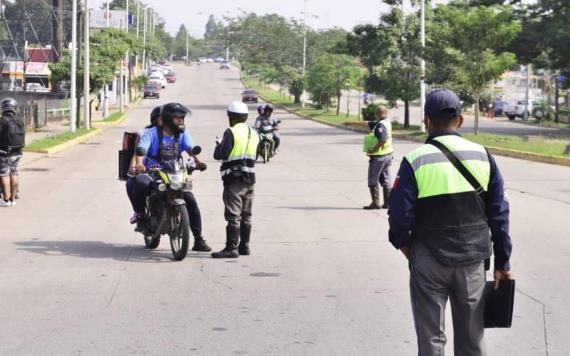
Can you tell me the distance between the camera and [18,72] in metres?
85.7

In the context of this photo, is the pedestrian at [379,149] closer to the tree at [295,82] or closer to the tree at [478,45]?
the tree at [478,45]

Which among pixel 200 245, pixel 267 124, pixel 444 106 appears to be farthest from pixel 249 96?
pixel 444 106

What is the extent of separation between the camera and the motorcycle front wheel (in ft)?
34.3

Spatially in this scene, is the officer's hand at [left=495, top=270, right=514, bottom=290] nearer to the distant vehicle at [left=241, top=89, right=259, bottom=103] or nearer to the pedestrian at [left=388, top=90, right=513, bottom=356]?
the pedestrian at [left=388, top=90, right=513, bottom=356]

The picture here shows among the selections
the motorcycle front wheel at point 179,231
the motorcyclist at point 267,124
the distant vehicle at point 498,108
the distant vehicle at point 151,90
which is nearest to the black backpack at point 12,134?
the motorcycle front wheel at point 179,231

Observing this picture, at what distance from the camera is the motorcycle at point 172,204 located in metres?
10.6

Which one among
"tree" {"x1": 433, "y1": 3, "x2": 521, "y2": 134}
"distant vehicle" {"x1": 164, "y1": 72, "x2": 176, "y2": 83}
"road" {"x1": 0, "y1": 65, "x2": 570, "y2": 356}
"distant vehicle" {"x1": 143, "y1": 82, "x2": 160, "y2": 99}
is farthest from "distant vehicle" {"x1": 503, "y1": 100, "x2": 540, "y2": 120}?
"distant vehicle" {"x1": 164, "y1": 72, "x2": 176, "y2": 83}

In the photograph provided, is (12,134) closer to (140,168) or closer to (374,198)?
(140,168)

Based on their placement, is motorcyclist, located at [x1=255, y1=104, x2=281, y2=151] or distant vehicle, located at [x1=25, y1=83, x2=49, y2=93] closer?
motorcyclist, located at [x1=255, y1=104, x2=281, y2=151]

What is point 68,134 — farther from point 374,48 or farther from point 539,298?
point 539,298

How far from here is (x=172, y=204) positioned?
10.6 meters

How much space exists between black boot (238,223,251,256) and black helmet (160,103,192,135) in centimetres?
124

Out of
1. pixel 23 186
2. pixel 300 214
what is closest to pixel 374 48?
pixel 23 186

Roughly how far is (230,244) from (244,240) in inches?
8.9
